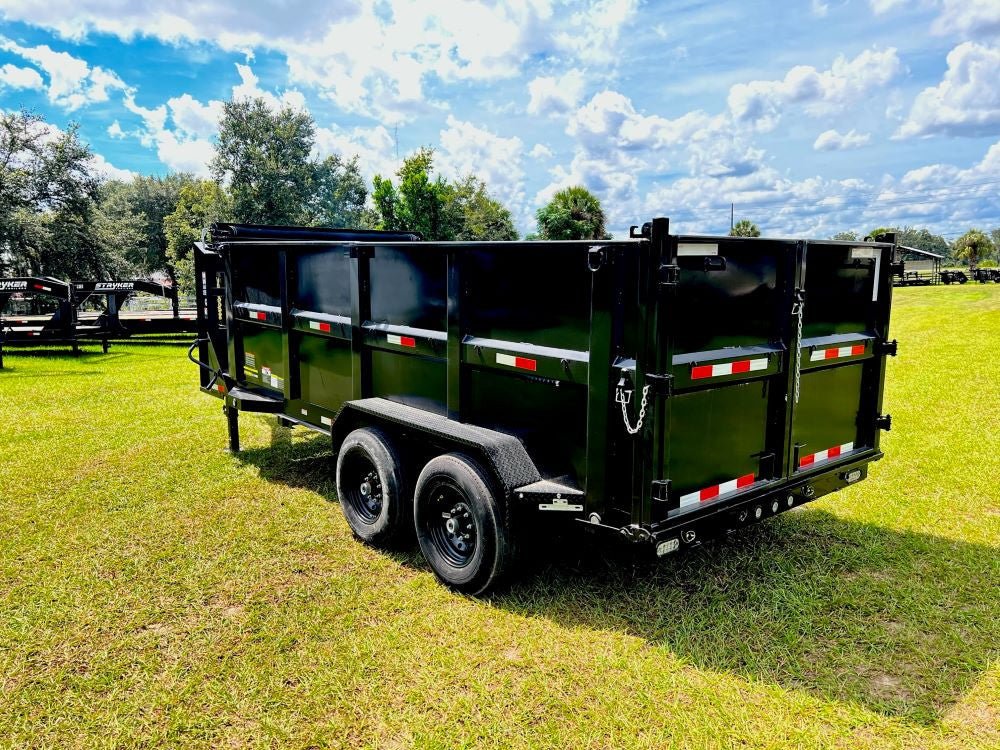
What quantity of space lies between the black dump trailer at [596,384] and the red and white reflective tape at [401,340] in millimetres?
13

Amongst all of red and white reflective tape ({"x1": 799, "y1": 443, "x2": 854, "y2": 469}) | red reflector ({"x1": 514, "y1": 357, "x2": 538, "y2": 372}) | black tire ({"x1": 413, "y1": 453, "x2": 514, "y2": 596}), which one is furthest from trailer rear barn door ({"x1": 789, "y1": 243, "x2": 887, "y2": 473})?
black tire ({"x1": 413, "y1": 453, "x2": 514, "y2": 596})

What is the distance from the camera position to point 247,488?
6.50m

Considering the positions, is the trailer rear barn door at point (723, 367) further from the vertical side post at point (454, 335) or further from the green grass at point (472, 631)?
the vertical side post at point (454, 335)

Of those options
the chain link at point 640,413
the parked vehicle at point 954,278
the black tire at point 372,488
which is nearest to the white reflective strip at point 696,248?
the chain link at point 640,413

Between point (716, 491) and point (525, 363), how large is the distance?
4.30 ft

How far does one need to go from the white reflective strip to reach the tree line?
3.23 meters

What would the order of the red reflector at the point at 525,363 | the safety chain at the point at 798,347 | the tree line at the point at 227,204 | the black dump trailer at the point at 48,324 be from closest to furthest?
1. the red reflector at the point at 525,363
2. the safety chain at the point at 798,347
3. the black dump trailer at the point at 48,324
4. the tree line at the point at 227,204

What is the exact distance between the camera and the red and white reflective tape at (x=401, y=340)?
487 centimetres

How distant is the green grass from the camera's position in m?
3.24

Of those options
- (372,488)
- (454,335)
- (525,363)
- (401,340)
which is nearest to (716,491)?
(525,363)

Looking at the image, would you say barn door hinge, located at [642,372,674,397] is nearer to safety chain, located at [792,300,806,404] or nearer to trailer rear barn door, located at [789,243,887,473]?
safety chain, located at [792,300,806,404]

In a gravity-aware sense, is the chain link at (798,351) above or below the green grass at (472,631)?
above

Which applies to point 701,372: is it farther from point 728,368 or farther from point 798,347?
point 798,347

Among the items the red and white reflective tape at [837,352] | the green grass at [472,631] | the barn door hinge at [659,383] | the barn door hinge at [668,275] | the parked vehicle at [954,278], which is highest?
the parked vehicle at [954,278]
